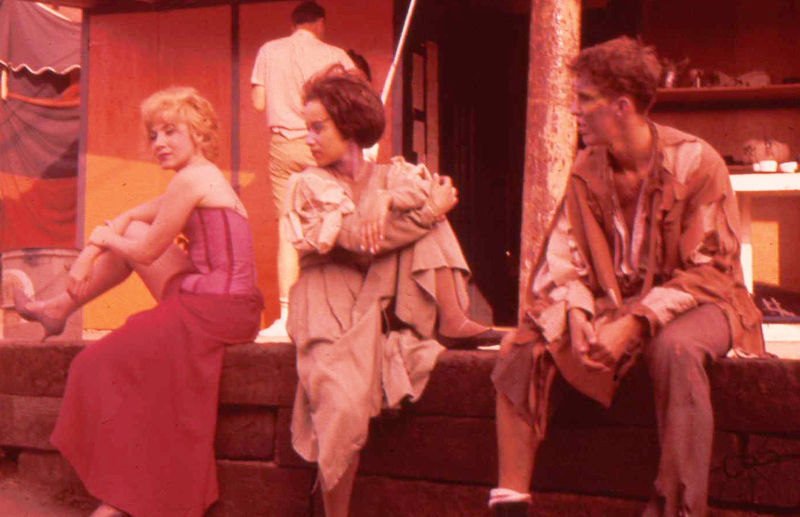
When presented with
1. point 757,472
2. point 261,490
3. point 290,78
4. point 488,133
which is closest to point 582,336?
point 757,472

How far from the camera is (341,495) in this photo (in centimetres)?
381

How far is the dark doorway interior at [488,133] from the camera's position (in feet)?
30.4

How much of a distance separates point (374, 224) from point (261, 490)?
3.86 feet

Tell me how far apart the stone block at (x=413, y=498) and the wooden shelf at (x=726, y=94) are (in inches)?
179

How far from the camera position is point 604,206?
11.7 feet

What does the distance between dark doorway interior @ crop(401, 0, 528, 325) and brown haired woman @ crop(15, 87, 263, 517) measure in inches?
183

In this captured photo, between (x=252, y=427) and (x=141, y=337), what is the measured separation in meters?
0.53

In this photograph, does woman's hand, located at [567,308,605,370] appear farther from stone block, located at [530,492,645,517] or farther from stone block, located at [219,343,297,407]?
stone block, located at [219,343,297,407]

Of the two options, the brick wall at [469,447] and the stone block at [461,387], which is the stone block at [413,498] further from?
the stone block at [461,387]

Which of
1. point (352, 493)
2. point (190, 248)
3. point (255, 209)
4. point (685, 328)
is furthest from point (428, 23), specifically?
point (685, 328)

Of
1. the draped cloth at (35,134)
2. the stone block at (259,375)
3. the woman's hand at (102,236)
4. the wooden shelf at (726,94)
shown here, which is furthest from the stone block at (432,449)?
the draped cloth at (35,134)

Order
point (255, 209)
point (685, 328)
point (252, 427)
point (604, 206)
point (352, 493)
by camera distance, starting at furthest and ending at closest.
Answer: point (255, 209) < point (252, 427) < point (352, 493) < point (604, 206) < point (685, 328)

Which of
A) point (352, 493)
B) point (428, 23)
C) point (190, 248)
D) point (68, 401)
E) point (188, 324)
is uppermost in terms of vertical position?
point (428, 23)

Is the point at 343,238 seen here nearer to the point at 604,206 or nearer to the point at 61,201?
the point at 604,206
